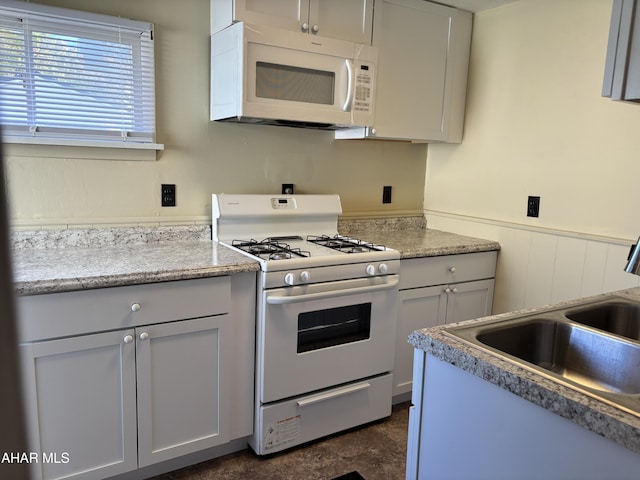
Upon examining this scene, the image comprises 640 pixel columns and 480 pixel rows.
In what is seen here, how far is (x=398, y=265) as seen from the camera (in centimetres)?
238

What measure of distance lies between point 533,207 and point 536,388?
6.38 ft

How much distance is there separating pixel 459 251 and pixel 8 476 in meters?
2.59

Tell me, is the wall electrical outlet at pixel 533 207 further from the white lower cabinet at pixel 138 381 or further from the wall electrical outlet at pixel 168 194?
the wall electrical outlet at pixel 168 194

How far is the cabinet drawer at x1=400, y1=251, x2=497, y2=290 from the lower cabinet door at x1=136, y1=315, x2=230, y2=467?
979mm

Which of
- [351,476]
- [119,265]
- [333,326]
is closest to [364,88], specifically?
[333,326]

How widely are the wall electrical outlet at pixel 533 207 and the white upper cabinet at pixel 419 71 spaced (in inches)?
23.9

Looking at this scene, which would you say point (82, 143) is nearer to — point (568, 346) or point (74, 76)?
point (74, 76)

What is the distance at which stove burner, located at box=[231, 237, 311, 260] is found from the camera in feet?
7.05

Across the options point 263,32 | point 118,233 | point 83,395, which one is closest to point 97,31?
point 263,32

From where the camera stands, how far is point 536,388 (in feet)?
3.12

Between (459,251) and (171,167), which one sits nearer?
(171,167)

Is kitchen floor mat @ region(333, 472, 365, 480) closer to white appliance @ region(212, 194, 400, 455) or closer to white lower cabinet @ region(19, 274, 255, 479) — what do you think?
white appliance @ region(212, 194, 400, 455)

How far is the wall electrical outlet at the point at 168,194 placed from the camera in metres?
2.38

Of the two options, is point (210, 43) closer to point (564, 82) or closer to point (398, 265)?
point (398, 265)
